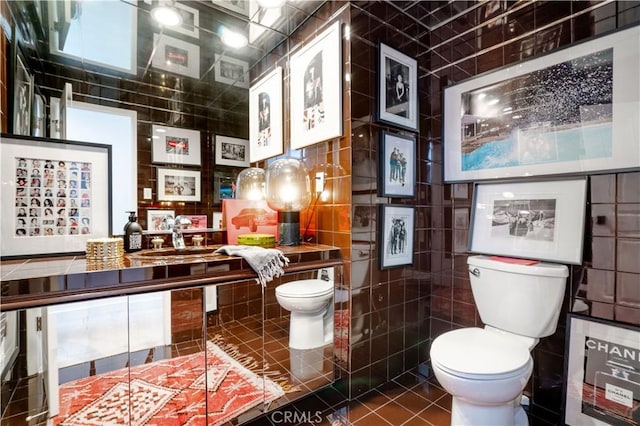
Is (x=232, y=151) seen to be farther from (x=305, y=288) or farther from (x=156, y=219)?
(x=305, y=288)

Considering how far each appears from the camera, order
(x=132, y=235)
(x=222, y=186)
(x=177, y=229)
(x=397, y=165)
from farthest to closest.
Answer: (x=222, y=186) < (x=397, y=165) < (x=177, y=229) < (x=132, y=235)

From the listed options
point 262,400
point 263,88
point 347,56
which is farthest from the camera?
point 263,88

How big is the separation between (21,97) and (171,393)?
1.63 metres

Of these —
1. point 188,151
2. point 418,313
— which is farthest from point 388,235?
point 188,151

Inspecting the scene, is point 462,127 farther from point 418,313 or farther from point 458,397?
point 458,397

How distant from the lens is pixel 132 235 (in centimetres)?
152

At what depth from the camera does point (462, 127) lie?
1.96 m

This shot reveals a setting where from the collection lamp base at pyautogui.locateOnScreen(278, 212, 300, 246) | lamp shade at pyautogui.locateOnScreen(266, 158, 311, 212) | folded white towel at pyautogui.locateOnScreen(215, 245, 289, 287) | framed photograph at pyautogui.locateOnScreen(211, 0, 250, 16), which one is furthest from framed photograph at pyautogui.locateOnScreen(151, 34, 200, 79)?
folded white towel at pyautogui.locateOnScreen(215, 245, 289, 287)

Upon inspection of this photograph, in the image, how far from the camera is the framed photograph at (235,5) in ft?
5.98

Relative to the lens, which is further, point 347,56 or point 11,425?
point 347,56

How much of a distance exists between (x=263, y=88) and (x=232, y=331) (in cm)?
167

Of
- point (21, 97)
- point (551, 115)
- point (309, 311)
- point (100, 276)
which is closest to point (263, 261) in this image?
point (309, 311)

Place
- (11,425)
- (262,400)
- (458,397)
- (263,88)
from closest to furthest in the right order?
(11,425)
(458,397)
(262,400)
(263,88)

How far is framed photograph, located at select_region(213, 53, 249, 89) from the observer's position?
205 cm
